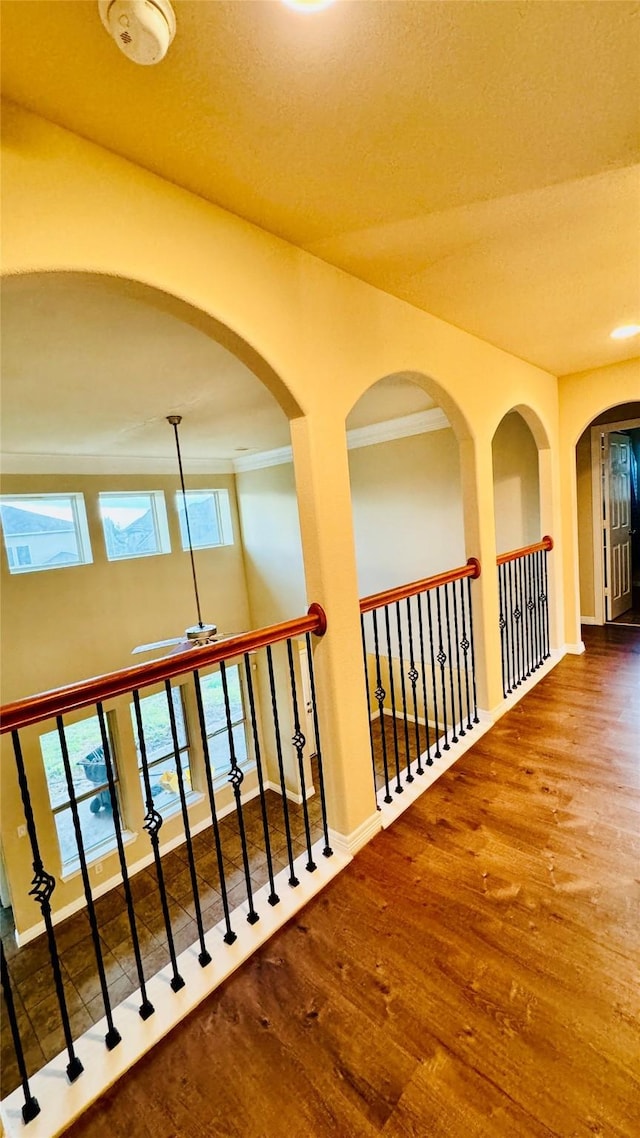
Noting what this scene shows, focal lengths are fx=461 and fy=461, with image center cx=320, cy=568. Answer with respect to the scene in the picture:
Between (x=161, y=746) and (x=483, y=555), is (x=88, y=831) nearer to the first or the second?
(x=161, y=746)

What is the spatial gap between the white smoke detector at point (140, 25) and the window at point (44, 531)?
477 centimetres

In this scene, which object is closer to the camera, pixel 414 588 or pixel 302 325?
pixel 302 325

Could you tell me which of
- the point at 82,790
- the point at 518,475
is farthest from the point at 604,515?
the point at 82,790

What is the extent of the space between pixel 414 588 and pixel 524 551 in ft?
5.31

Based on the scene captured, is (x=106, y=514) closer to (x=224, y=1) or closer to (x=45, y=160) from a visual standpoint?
(x=45, y=160)

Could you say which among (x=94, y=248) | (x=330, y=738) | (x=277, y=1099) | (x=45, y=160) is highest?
(x=45, y=160)

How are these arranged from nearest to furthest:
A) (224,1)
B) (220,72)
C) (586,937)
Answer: (224,1) → (220,72) → (586,937)

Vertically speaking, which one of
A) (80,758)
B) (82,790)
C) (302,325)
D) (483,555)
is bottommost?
(82,790)

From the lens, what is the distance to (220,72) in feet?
3.39

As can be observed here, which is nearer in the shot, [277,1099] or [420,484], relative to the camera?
[277,1099]

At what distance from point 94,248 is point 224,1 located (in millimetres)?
564

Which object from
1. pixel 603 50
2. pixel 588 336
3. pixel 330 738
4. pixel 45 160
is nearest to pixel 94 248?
pixel 45 160

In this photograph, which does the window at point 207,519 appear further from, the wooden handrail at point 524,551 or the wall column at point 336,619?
the wall column at point 336,619

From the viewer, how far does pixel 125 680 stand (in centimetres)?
127
